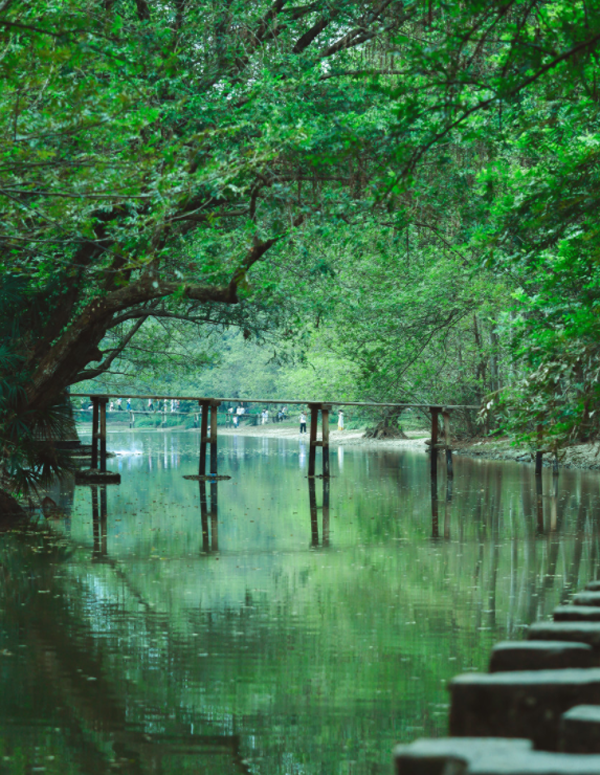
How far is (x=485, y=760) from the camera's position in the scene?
1533 mm

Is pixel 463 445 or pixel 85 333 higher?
pixel 85 333

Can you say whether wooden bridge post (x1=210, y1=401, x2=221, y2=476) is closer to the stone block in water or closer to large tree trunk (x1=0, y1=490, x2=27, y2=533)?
large tree trunk (x1=0, y1=490, x2=27, y2=533)

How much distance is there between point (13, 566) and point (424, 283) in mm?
20679

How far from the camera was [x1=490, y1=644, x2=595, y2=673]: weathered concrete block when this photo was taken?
2.19m

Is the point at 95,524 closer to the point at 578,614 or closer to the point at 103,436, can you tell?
the point at 103,436

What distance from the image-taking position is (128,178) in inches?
385

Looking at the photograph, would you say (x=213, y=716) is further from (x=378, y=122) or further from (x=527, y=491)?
(x=527, y=491)

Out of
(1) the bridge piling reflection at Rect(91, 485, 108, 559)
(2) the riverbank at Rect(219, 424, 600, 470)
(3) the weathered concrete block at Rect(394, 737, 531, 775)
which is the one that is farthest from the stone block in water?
(2) the riverbank at Rect(219, 424, 600, 470)

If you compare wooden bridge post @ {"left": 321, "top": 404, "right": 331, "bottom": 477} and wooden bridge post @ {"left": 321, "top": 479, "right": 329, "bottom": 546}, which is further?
wooden bridge post @ {"left": 321, "top": 404, "right": 331, "bottom": 477}

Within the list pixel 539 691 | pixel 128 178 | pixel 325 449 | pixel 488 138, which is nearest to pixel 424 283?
pixel 325 449

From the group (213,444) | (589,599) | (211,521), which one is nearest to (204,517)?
(211,521)

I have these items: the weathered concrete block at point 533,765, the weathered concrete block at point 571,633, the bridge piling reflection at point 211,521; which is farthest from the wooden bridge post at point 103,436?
the weathered concrete block at point 533,765

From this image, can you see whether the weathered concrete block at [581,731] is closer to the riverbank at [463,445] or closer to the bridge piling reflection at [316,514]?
the bridge piling reflection at [316,514]

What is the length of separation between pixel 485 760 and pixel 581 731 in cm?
26
